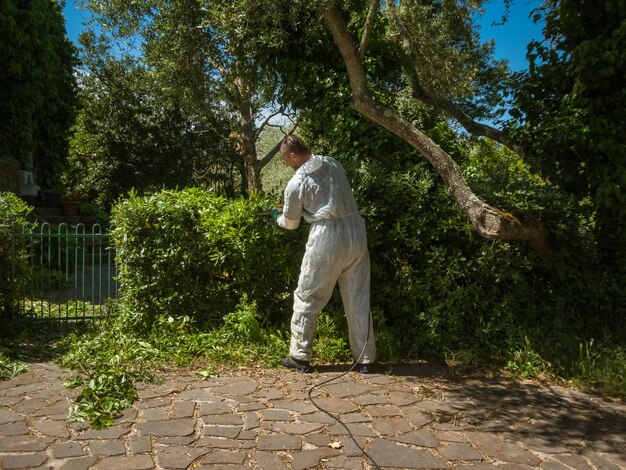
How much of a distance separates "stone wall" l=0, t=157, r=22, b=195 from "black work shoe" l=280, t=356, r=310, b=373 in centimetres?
1027

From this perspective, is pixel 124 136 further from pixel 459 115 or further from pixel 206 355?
pixel 206 355

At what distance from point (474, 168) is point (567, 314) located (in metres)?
1.86

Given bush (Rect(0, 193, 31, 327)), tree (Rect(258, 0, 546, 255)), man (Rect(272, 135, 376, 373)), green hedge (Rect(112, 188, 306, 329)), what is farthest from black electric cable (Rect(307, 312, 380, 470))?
bush (Rect(0, 193, 31, 327))

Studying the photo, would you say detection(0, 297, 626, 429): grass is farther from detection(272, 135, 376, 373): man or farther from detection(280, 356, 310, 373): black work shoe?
detection(272, 135, 376, 373): man

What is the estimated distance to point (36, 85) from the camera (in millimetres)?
13578

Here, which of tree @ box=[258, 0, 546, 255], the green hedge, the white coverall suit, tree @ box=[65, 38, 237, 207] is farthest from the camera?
tree @ box=[65, 38, 237, 207]

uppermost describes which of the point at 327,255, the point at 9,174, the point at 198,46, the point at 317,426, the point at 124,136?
the point at 124,136

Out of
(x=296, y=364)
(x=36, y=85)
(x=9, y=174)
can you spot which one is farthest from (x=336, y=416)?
(x=36, y=85)

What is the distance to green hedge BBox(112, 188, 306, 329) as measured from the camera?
564 centimetres

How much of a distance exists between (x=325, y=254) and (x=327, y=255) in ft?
0.06

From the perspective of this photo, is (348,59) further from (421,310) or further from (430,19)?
(430,19)

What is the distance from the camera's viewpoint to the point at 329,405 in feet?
13.1

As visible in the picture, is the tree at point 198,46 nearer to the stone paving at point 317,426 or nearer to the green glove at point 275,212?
the green glove at point 275,212


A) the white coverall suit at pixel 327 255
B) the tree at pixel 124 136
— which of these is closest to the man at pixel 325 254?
the white coverall suit at pixel 327 255
